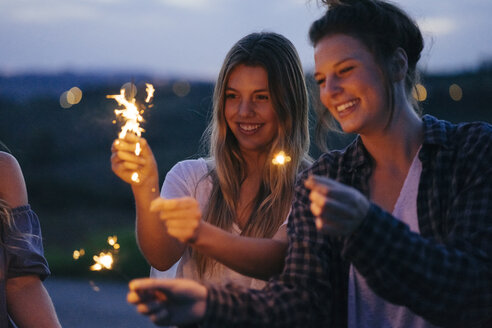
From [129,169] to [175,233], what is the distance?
47 centimetres

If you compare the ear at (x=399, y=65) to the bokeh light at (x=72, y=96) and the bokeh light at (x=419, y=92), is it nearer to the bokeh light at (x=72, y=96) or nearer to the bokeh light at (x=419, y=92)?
the bokeh light at (x=419, y=92)

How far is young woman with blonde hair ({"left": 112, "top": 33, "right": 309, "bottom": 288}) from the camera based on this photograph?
118 inches

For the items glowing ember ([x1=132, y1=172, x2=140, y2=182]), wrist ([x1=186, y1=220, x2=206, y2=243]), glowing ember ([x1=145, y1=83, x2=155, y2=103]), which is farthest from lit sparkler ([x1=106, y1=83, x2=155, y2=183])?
wrist ([x1=186, y1=220, x2=206, y2=243])

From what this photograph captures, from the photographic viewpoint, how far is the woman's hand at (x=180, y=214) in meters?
1.99

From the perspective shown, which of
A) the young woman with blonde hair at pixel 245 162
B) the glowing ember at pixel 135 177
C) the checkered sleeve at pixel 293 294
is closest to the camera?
the checkered sleeve at pixel 293 294

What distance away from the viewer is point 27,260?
8.53 feet

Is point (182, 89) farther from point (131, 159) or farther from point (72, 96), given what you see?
point (131, 159)

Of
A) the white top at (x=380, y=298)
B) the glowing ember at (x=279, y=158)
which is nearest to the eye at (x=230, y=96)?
the glowing ember at (x=279, y=158)

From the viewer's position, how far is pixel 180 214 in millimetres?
2025

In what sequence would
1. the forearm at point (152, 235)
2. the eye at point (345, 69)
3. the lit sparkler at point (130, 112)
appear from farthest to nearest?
1. the forearm at point (152, 235)
2. the eye at point (345, 69)
3. the lit sparkler at point (130, 112)

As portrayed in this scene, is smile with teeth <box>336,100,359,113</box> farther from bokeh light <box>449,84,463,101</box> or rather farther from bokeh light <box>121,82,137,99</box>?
bokeh light <box>449,84,463,101</box>

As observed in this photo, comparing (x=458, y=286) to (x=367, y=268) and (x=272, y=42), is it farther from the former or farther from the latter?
(x=272, y=42)

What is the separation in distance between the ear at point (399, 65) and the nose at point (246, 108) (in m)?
0.82

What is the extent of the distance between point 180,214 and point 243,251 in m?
0.48
